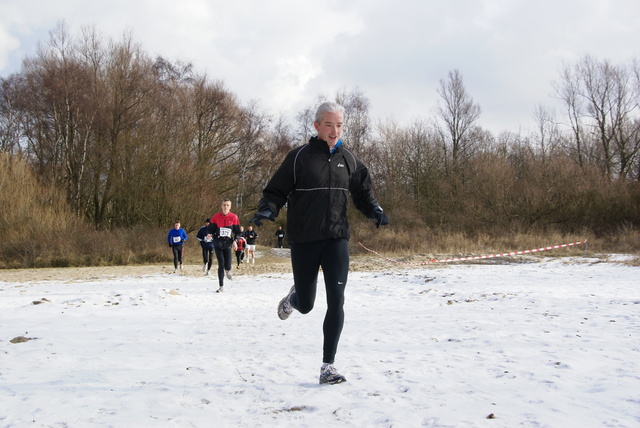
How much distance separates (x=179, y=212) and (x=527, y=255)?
2107 centimetres

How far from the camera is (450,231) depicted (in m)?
33.7

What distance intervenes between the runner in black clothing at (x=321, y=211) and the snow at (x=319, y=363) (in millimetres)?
601

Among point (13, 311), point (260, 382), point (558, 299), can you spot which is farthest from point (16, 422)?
point (558, 299)

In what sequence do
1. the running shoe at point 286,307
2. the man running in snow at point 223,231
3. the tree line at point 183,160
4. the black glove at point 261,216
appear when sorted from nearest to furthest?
the black glove at point 261,216 < the running shoe at point 286,307 < the man running in snow at point 223,231 < the tree line at point 183,160

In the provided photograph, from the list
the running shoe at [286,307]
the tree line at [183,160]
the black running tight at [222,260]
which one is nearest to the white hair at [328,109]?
the running shoe at [286,307]

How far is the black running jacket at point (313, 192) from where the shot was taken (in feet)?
11.4

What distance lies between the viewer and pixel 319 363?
3.94 metres

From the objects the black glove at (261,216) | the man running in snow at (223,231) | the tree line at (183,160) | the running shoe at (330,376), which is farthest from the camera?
the tree line at (183,160)

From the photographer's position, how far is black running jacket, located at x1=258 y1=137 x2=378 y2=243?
3488mm

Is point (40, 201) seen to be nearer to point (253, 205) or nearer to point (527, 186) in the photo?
point (253, 205)

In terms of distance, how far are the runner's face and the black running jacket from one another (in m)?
0.06

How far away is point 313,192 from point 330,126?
525mm

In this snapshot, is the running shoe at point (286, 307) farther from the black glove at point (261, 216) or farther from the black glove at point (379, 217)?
the black glove at point (379, 217)

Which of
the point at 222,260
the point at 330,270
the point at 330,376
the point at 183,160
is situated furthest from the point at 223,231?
the point at 183,160
